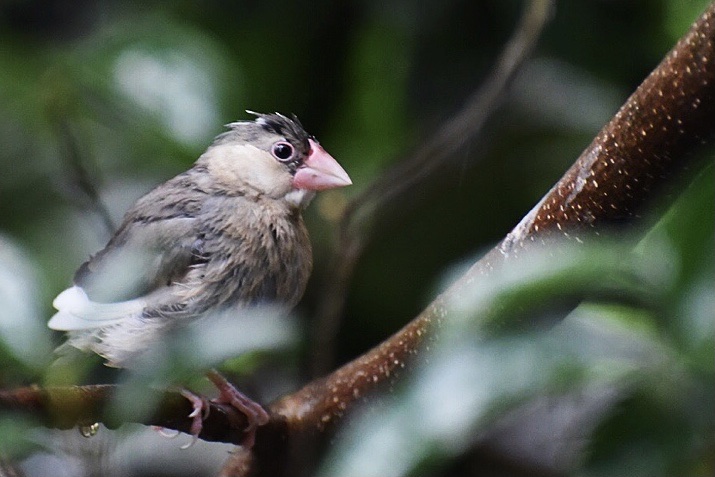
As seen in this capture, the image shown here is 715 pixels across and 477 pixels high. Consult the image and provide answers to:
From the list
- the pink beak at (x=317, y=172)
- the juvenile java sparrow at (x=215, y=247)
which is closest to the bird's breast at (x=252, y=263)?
the juvenile java sparrow at (x=215, y=247)

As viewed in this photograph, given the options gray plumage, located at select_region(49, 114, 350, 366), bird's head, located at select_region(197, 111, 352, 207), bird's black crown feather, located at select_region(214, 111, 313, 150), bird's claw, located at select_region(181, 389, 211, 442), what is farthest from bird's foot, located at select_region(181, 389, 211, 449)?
bird's black crown feather, located at select_region(214, 111, 313, 150)

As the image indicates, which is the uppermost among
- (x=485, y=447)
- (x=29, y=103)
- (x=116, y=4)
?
(x=116, y=4)

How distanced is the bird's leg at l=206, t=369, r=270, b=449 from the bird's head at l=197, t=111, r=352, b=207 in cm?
39

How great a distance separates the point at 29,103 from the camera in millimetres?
2553

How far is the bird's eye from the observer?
2346mm

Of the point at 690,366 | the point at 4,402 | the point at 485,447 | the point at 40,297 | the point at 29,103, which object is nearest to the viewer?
the point at 690,366

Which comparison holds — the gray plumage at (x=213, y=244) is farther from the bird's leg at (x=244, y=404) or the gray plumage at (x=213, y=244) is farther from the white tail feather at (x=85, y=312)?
the bird's leg at (x=244, y=404)

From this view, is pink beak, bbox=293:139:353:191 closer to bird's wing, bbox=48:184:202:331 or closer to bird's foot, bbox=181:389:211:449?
bird's wing, bbox=48:184:202:331

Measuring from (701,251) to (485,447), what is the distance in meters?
2.18

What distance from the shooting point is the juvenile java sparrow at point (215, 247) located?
78.6 inches

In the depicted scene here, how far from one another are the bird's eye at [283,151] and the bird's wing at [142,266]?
0.88ft

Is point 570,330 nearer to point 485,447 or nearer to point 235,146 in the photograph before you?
point 235,146

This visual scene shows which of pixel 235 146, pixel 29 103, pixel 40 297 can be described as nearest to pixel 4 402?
pixel 40 297

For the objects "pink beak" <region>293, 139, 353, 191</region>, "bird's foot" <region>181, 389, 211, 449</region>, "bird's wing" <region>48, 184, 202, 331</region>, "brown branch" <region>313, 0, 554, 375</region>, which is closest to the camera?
"bird's foot" <region>181, 389, 211, 449</region>
